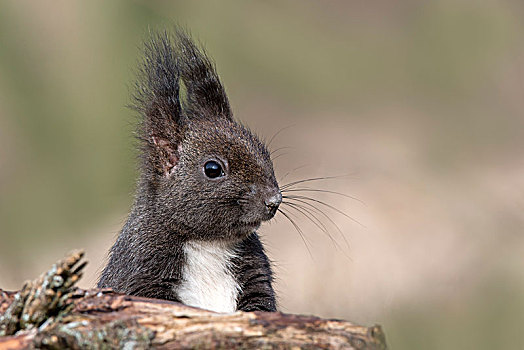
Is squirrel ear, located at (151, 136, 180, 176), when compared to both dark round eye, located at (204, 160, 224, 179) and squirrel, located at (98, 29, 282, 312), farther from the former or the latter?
dark round eye, located at (204, 160, 224, 179)

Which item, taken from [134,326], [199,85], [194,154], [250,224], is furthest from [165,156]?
[134,326]

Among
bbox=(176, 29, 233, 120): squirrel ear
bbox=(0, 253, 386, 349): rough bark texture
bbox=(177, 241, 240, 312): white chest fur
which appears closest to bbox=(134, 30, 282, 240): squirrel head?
bbox=(176, 29, 233, 120): squirrel ear

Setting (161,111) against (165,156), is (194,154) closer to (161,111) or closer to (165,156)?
(165,156)

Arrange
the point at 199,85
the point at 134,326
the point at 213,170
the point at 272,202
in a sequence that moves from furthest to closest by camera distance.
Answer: the point at 199,85
the point at 213,170
the point at 272,202
the point at 134,326

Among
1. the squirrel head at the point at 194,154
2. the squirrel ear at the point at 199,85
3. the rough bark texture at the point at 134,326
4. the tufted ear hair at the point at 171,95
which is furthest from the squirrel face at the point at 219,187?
the rough bark texture at the point at 134,326

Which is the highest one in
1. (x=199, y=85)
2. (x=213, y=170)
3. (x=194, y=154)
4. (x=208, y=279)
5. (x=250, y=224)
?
(x=199, y=85)

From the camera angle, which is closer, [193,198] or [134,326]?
[134,326]

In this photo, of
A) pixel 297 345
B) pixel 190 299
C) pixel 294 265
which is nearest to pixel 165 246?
pixel 190 299
